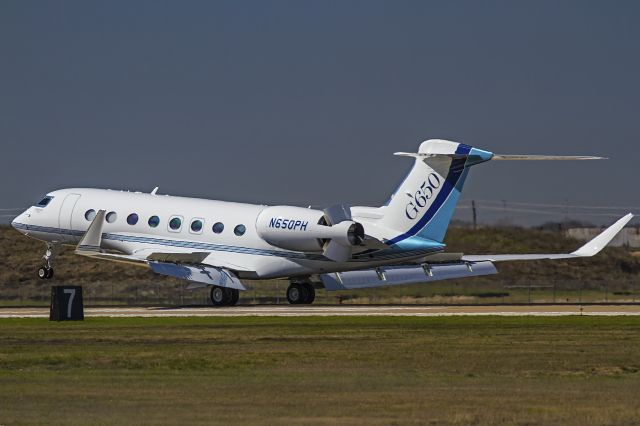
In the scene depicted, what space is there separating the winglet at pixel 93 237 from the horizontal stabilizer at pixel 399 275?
8619 mm

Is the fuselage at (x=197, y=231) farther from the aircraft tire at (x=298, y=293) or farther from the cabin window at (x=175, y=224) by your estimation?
the aircraft tire at (x=298, y=293)

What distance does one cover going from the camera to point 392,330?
35031 mm

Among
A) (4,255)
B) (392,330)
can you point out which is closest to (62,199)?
(392,330)

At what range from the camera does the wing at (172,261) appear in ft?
165

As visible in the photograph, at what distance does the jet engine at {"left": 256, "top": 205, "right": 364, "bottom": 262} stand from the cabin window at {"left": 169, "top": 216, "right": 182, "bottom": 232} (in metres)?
3.57

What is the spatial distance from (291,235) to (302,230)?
56 cm

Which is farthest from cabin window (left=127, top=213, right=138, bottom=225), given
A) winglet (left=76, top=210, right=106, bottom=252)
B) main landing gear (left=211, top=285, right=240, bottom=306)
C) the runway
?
main landing gear (left=211, top=285, right=240, bottom=306)

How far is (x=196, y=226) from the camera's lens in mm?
51812

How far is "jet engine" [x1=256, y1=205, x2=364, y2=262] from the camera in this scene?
157 feet

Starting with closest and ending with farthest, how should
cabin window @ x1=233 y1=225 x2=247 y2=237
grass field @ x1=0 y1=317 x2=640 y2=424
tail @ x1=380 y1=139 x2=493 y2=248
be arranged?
grass field @ x1=0 y1=317 x2=640 y2=424
tail @ x1=380 y1=139 x2=493 y2=248
cabin window @ x1=233 y1=225 x2=247 y2=237

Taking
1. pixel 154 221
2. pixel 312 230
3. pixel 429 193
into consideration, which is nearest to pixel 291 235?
pixel 312 230

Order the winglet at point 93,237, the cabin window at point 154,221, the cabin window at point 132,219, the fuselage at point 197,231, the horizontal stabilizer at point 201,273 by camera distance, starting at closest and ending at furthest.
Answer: the fuselage at point 197,231 → the horizontal stabilizer at point 201,273 → the winglet at point 93,237 → the cabin window at point 154,221 → the cabin window at point 132,219

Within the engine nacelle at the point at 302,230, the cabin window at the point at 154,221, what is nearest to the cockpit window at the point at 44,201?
the cabin window at the point at 154,221

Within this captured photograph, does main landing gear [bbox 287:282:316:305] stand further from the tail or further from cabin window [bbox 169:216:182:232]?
the tail
